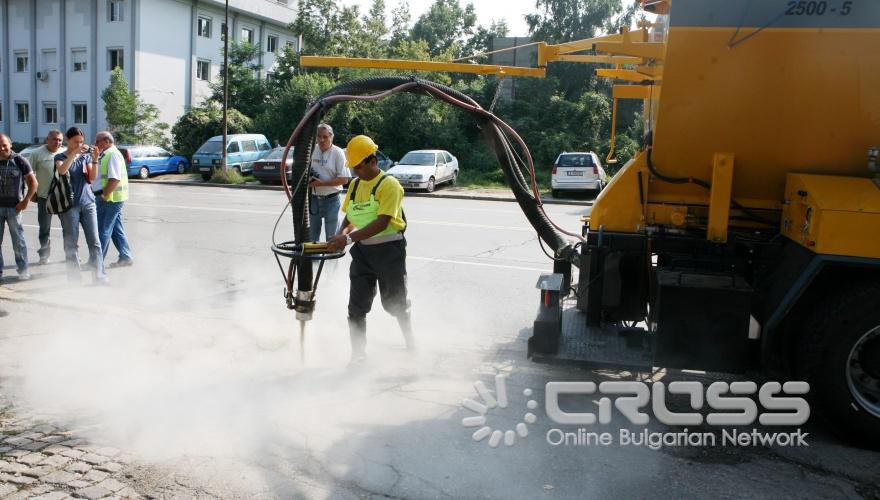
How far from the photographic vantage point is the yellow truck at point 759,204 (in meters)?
4.16

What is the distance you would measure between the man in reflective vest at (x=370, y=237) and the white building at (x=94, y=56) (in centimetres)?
3620

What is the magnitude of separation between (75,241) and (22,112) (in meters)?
40.1

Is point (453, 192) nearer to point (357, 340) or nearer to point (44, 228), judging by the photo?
point (44, 228)

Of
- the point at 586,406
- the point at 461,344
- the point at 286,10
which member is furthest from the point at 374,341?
the point at 286,10

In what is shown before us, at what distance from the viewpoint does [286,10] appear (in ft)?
158

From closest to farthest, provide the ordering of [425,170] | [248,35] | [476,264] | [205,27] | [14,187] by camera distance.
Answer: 1. [14,187]
2. [476,264]
3. [425,170]
4. [205,27]
5. [248,35]

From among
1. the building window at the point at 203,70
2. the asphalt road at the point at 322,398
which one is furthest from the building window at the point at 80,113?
the asphalt road at the point at 322,398

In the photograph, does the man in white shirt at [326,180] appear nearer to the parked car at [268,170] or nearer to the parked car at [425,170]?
the parked car at [425,170]

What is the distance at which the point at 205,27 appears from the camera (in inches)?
1663

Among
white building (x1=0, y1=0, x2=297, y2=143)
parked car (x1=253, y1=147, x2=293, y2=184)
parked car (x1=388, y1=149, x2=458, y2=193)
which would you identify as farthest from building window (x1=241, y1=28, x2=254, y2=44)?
parked car (x1=388, y1=149, x2=458, y2=193)

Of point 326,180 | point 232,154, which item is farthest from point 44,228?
point 232,154

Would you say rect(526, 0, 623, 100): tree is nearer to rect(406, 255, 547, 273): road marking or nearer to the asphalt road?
rect(406, 255, 547, 273): road marking

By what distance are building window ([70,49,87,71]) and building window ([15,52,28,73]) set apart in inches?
157

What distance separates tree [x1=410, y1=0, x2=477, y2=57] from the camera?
189 feet
